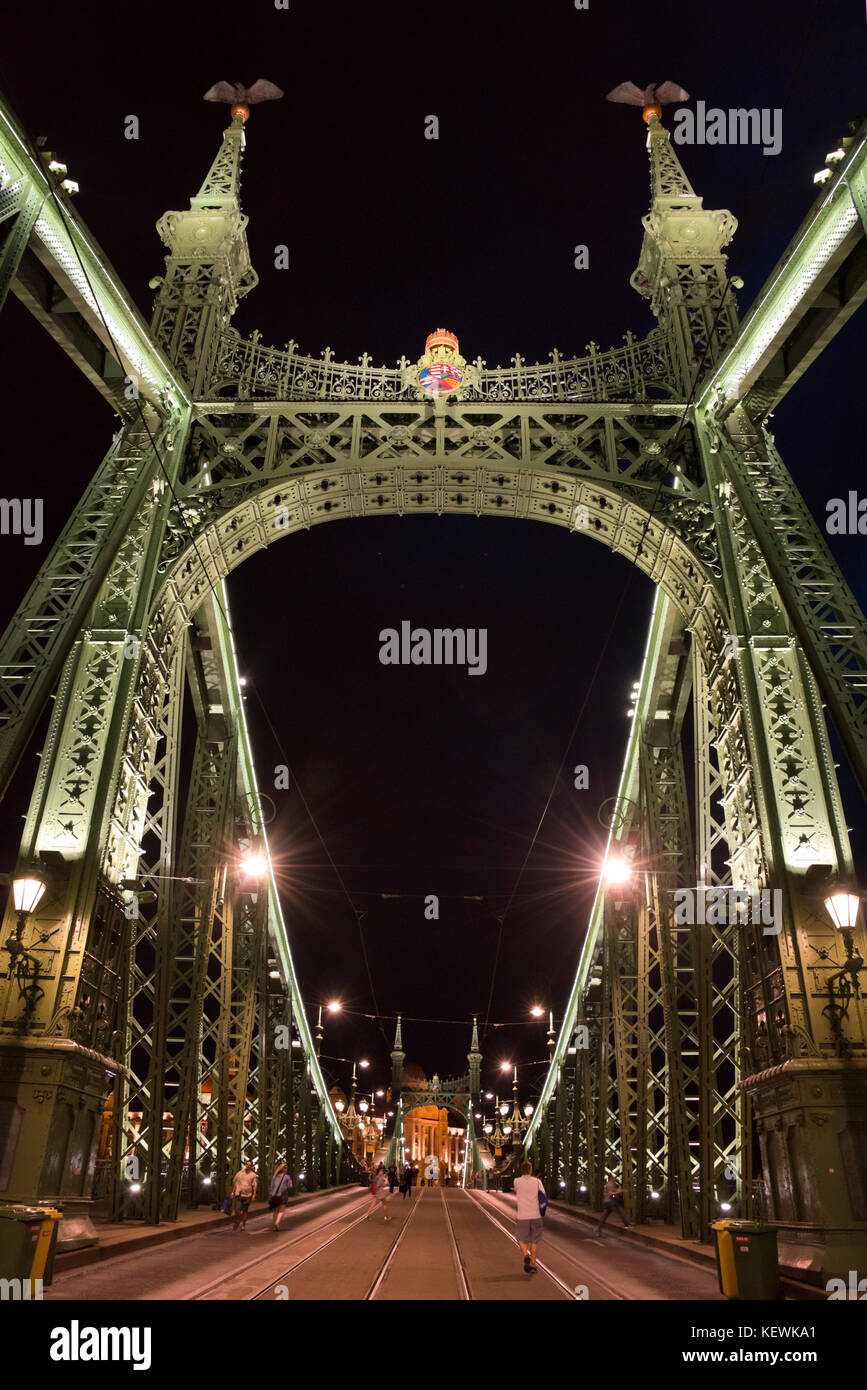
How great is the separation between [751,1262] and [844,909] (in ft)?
11.9

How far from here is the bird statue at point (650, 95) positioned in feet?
62.6

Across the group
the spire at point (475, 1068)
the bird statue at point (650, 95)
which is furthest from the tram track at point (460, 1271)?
the spire at point (475, 1068)

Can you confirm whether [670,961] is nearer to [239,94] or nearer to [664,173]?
[664,173]

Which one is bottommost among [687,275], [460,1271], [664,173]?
[460,1271]

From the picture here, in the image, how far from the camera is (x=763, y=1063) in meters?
11.0

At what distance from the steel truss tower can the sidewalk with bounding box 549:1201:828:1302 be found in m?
0.40

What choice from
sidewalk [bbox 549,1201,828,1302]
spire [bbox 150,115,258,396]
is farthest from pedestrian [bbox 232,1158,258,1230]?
spire [bbox 150,115,258,396]

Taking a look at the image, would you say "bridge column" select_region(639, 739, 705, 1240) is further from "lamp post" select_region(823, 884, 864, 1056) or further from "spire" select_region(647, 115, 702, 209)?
"spire" select_region(647, 115, 702, 209)

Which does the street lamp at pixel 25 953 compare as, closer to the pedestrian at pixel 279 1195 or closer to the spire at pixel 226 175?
the pedestrian at pixel 279 1195

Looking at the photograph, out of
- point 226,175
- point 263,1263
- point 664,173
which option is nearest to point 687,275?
point 664,173

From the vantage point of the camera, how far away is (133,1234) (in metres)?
13.0
